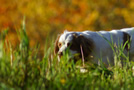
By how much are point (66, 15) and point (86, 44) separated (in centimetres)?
1163

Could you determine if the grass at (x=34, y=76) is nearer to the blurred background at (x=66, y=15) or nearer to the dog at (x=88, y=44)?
the dog at (x=88, y=44)

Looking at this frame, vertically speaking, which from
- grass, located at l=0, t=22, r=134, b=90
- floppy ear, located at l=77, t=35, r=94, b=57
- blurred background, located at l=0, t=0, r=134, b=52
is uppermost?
blurred background, located at l=0, t=0, r=134, b=52

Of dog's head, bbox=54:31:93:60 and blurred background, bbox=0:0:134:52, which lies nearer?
dog's head, bbox=54:31:93:60

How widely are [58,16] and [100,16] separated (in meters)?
2.37

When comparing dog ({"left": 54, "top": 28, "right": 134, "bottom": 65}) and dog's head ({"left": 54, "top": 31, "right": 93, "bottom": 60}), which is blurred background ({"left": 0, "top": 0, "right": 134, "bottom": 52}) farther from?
dog's head ({"left": 54, "top": 31, "right": 93, "bottom": 60})

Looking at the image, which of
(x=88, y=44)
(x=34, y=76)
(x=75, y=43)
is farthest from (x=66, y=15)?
(x=34, y=76)

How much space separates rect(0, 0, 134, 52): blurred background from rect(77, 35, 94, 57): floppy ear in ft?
33.0

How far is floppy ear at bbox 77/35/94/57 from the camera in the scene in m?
4.42

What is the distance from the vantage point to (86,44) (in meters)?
4.54

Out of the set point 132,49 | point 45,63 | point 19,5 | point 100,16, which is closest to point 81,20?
point 100,16

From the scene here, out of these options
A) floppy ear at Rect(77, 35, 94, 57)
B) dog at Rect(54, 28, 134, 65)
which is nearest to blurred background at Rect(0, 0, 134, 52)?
dog at Rect(54, 28, 134, 65)

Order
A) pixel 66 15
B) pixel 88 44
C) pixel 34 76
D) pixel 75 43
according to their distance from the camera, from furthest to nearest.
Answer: pixel 66 15
pixel 88 44
pixel 75 43
pixel 34 76

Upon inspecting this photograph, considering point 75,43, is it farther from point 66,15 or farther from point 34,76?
point 66,15

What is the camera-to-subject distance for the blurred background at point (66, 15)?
1512 cm
